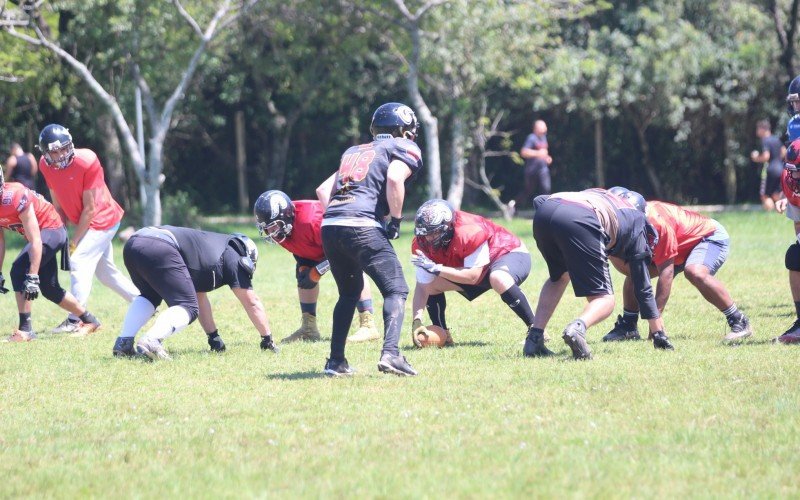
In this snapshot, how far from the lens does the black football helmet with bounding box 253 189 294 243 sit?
9.26m

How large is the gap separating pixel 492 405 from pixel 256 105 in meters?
23.5

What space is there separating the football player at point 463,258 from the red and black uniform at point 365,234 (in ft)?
3.89

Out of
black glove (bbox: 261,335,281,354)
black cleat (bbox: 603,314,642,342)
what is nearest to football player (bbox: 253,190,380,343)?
black glove (bbox: 261,335,281,354)

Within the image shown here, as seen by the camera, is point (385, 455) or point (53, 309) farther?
point (53, 309)

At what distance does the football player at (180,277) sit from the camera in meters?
8.67

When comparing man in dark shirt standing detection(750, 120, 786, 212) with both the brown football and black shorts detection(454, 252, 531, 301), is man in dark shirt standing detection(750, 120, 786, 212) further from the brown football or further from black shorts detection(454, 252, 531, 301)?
the brown football

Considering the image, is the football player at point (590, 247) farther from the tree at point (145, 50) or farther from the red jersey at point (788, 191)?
the tree at point (145, 50)

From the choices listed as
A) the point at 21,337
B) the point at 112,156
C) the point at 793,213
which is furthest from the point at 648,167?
the point at 21,337

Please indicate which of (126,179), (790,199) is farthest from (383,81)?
(790,199)

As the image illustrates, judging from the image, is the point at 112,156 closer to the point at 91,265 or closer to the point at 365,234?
the point at 91,265

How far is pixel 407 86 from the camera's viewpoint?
80.0 ft

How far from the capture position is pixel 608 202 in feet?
26.8

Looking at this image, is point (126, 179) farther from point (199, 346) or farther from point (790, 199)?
point (790, 199)

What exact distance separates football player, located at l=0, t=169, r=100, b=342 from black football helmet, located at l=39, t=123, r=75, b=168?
0.40m
